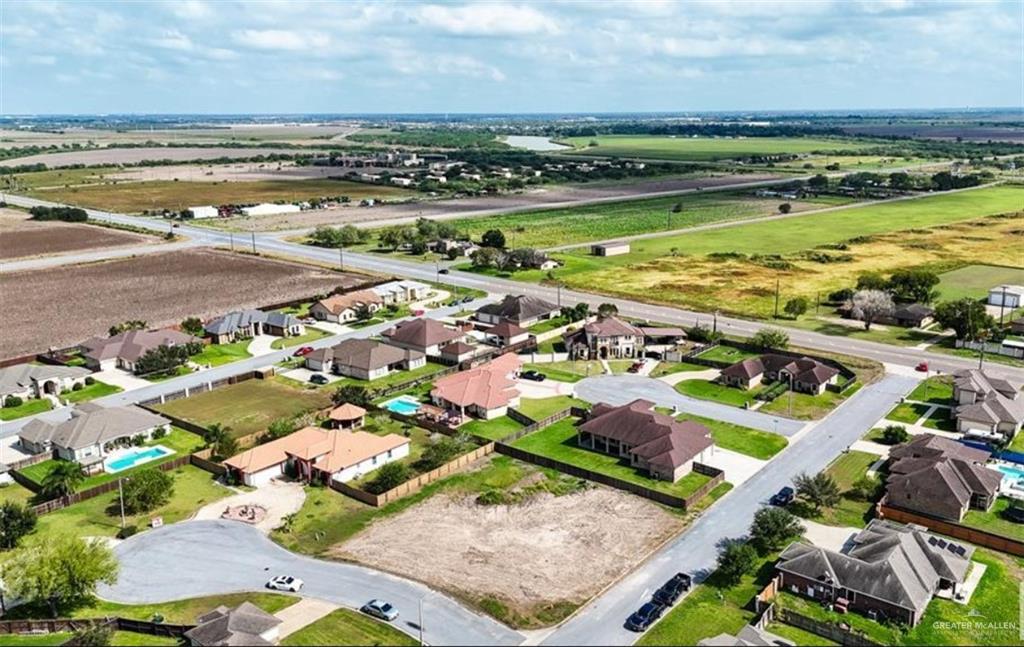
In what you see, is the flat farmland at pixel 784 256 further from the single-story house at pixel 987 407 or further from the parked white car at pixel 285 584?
the parked white car at pixel 285 584

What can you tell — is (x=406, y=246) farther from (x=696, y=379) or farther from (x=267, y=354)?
(x=696, y=379)

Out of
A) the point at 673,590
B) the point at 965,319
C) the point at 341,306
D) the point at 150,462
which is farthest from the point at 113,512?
the point at 965,319

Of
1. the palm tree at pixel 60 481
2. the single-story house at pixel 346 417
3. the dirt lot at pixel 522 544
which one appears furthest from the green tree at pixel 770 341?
the palm tree at pixel 60 481

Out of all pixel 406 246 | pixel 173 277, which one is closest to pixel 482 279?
pixel 406 246

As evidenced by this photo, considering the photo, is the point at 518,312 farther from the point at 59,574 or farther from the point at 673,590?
the point at 59,574

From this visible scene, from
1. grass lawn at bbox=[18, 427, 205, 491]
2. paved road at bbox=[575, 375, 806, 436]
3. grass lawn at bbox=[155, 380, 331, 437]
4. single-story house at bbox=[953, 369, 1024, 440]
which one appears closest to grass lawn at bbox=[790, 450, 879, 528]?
paved road at bbox=[575, 375, 806, 436]

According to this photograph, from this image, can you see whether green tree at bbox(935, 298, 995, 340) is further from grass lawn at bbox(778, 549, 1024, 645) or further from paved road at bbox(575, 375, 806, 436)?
grass lawn at bbox(778, 549, 1024, 645)
